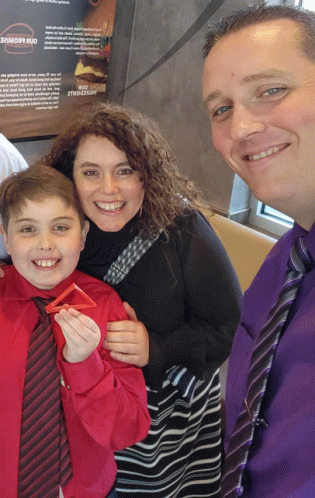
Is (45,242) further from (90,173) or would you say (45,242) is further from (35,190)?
(90,173)

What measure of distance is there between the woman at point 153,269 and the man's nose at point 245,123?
50 cm

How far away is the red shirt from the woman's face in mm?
215

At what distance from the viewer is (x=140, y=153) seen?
146cm

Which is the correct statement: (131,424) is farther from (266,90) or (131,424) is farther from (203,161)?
(203,161)

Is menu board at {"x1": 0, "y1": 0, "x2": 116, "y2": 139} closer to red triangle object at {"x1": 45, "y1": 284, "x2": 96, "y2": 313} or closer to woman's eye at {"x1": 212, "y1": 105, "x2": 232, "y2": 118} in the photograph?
red triangle object at {"x1": 45, "y1": 284, "x2": 96, "y2": 313}

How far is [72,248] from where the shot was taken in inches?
55.9

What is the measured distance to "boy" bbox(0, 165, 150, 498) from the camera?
130cm

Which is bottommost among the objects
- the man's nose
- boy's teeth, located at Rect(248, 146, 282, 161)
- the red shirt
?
the red shirt

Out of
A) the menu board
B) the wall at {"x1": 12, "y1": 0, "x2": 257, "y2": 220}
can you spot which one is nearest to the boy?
the menu board

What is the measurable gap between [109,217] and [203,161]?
2.35 metres

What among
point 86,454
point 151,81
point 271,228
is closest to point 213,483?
point 86,454

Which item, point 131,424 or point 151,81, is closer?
point 131,424

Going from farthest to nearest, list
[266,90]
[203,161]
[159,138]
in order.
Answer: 1. [203,161]
2. [159,138]
3. [266,90]

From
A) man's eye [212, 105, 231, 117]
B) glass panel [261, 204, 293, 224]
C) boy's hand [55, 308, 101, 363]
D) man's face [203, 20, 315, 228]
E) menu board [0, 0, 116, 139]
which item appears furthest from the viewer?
glass panel [261, 204, 293, 224]
